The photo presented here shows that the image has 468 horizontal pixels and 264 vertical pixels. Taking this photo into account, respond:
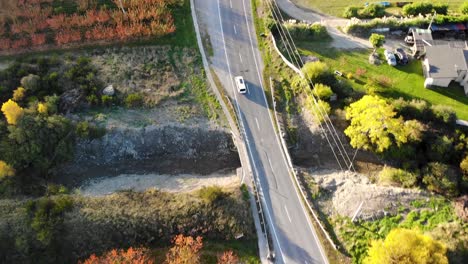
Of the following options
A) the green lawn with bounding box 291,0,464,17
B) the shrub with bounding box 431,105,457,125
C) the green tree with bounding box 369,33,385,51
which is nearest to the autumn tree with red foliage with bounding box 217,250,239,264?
the shrub with bounding box 431,105,457,125

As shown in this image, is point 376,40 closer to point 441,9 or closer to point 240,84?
point 441,9

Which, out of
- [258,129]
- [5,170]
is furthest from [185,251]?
[5,170]

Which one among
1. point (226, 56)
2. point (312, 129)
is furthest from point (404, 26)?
point (226, 56)

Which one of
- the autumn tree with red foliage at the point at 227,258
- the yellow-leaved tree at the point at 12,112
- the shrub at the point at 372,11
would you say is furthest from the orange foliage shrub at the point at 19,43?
the shrub at the point at 372,11

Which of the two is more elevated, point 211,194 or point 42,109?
point 42,109

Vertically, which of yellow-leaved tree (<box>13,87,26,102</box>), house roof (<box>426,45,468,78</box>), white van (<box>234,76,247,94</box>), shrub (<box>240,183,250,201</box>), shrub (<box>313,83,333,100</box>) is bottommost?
shrub (<box>240,183,250,201</box>)

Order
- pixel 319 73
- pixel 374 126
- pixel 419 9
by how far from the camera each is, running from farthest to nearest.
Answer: pixel 419 9 → pixel 319 73 → pixel 374 126

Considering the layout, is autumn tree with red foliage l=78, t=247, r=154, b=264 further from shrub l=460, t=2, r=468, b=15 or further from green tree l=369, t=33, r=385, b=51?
shrub l=460, t=2, r=468, b=15

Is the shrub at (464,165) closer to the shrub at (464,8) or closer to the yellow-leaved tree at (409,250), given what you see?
the yellow-leaved tree at (409,250)
